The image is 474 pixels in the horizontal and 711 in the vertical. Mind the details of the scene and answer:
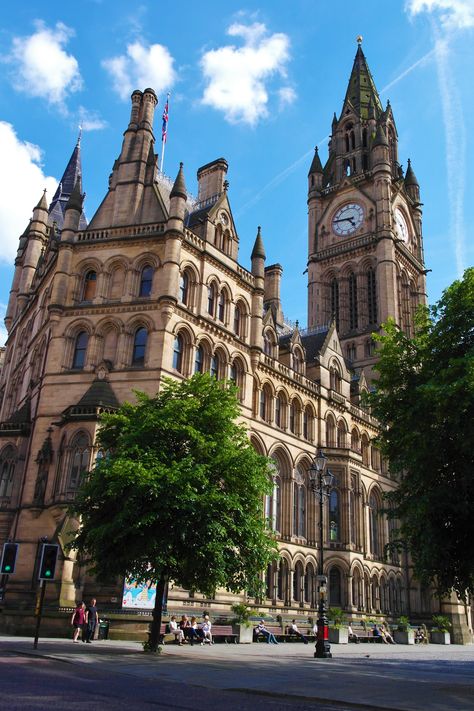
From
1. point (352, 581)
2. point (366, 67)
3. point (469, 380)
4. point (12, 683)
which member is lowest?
point (12, 683)

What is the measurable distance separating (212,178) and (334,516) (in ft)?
84.6

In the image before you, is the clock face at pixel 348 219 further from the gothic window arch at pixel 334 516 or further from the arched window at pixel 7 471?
the arched window at pixel 7 471

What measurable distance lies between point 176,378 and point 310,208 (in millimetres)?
52864

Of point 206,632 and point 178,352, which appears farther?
point 178,352

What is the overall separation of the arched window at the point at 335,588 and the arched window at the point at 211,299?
20733mm

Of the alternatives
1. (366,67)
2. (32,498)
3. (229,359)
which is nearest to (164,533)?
(32,498)

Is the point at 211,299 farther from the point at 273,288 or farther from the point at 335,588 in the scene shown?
the point at 335,588

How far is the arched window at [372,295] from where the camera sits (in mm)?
70688

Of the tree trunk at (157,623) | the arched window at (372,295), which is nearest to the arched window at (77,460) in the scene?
the tree trunk at (157,623)

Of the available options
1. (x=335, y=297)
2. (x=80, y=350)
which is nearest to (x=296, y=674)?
(x=80, y=350)

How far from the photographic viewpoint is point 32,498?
104ft

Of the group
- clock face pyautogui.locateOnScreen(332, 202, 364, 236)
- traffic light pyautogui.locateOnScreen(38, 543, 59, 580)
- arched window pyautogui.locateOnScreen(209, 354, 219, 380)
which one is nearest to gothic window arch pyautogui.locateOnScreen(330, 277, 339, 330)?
A: clock face pyautogui.locateOnScreen(332, 202, 364, 236)

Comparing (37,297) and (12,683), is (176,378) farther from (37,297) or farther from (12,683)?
(12,683)

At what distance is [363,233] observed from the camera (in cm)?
7456
